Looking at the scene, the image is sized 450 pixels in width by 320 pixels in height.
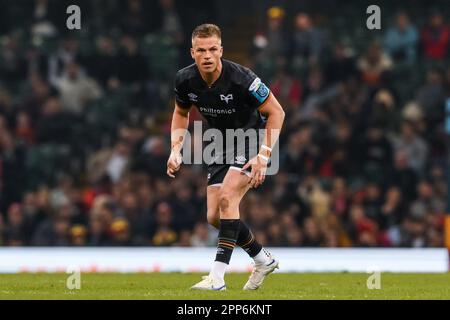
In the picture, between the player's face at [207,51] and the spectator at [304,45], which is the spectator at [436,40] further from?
the player's face at [207,51]

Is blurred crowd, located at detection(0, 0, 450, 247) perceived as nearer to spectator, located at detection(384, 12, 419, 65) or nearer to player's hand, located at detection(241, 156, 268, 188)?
spectator, located at detection(384, 12, 419, 65)

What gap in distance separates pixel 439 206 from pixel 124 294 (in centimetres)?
935

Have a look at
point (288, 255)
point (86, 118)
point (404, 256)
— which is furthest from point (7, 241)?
point (404, 256)

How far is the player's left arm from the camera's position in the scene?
32.2 ft

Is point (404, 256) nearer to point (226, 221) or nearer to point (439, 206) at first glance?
point (439, 206)

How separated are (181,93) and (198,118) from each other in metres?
8.84

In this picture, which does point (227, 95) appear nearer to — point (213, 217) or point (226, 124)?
point (226, 124)

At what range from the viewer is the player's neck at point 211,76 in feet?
32.7

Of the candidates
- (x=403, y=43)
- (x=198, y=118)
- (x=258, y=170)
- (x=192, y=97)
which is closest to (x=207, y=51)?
(x=192, y=97)

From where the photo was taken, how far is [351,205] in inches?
699

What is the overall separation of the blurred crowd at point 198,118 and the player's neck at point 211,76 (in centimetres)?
725

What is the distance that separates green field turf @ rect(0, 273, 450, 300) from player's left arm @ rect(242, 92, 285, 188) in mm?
948

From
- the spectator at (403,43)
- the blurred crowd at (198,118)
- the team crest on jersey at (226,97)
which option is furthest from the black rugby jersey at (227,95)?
the spectator at (403,43)

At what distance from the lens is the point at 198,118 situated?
19.1 m
